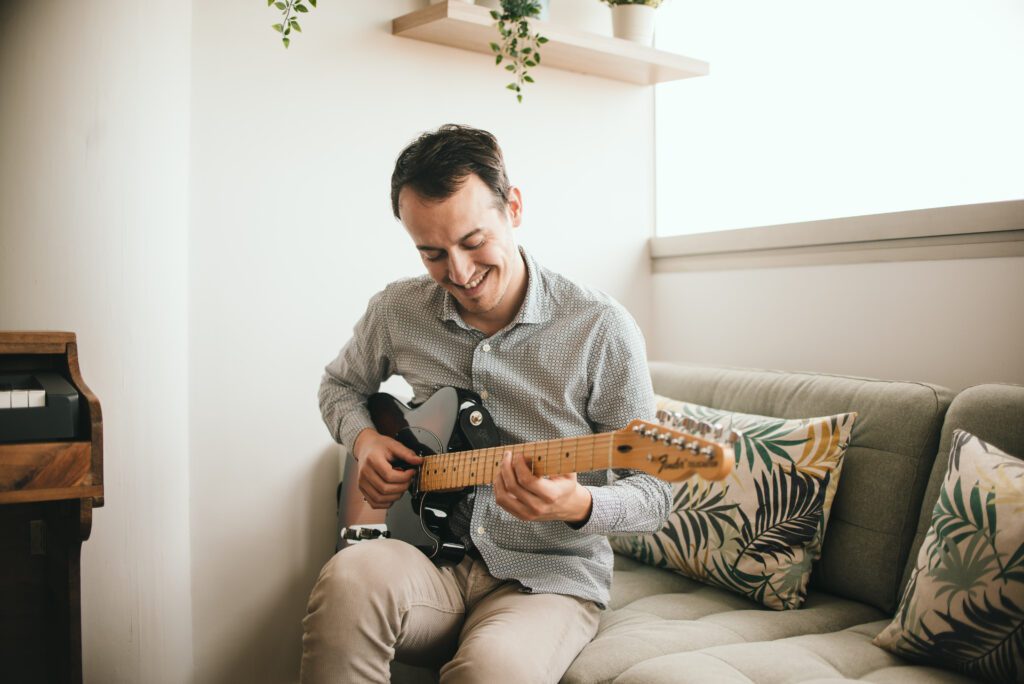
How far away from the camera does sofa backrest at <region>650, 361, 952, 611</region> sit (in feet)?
5.37

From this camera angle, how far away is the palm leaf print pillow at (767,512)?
1.71 meters

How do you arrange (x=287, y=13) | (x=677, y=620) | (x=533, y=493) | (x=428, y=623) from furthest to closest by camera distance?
(x=287, y=13) → (x=677, y=620) → (x=428, y=623) → (x=533, y=493)

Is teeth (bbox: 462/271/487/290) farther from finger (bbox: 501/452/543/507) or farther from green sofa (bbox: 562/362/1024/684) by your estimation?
green sofa (bbox: 562/362/1024/684)

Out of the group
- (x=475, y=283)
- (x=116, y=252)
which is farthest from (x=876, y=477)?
(x=116, y=252)

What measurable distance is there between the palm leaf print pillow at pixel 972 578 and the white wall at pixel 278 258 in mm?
1426

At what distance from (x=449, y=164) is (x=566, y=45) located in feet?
3.34

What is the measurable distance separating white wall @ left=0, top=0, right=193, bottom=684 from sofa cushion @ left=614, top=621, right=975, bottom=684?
110 centimetres

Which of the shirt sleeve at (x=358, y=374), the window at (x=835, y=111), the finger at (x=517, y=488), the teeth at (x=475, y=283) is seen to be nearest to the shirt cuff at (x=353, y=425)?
the shirt sleeve at (x=358, y=374)

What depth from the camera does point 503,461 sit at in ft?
4.35

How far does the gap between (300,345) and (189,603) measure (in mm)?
671

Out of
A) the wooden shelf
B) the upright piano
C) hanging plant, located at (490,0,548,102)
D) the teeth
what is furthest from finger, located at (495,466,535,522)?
the wooden shelf

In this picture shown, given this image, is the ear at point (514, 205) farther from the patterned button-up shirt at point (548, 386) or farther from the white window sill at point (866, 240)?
the white window sill at point (866, 240)

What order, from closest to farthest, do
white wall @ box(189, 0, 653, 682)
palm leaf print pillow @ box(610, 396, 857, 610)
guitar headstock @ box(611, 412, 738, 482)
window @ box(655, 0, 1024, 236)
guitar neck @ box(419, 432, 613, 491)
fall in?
guitar headstock @ box(611, 412, 738, 482), guitar neck @ box(419, 432, 613, 491), palm leaf print pillow @ box(610, 396, 857, 610), window @ box(655, 0, 1024, 236), white wall @ box(189, 0, 653, 682)

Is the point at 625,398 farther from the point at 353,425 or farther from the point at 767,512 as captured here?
the point at 353,425
